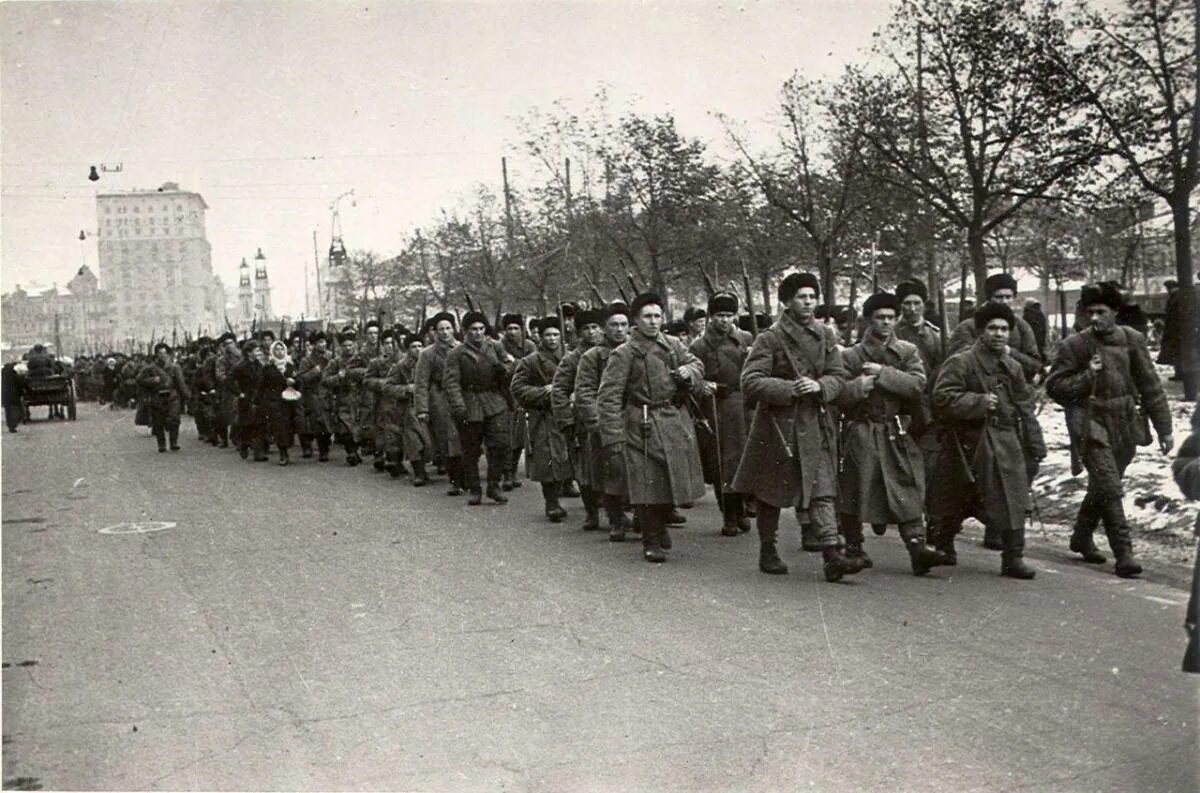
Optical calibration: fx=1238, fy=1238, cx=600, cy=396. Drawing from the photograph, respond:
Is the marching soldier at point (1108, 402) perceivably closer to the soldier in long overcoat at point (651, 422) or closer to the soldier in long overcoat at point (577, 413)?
the soldier in long overcoat at point (651, 422)

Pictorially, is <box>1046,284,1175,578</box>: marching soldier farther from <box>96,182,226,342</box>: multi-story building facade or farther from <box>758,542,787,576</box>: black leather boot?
<box>96,182,226,342</box>: multi-story building facade

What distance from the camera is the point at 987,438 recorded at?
8094 millimetres

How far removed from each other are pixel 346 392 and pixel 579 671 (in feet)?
41.9

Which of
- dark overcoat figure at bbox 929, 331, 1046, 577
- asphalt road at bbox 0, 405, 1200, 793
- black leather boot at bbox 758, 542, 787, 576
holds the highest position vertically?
dark overcoat figure at bbox 929, 331, 1046, 577

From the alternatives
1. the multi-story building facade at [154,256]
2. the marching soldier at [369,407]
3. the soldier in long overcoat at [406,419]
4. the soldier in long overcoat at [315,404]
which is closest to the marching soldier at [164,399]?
the multi-story building facade at [154,256]

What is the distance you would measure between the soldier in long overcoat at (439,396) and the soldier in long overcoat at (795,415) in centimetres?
548

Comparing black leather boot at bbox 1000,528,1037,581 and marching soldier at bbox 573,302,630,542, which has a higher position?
marching soldier at bbox 573,302,630,542

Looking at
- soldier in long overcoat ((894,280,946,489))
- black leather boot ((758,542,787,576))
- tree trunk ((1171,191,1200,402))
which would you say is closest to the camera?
black leather boot ((758,542,787,576))

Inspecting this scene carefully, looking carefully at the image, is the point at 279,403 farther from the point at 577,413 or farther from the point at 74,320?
the point at 74,320

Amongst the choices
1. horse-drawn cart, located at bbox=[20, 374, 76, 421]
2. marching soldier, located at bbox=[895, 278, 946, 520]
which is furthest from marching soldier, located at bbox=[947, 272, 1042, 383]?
horse-drawn cart, located at bbox=[20, 374, 76, 421]

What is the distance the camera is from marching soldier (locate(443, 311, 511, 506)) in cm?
1247

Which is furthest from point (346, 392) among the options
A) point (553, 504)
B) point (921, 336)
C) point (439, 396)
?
point (921, 336)

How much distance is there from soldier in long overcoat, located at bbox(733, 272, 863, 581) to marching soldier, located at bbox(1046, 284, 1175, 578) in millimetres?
1630

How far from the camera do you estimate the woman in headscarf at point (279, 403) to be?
1808cm
